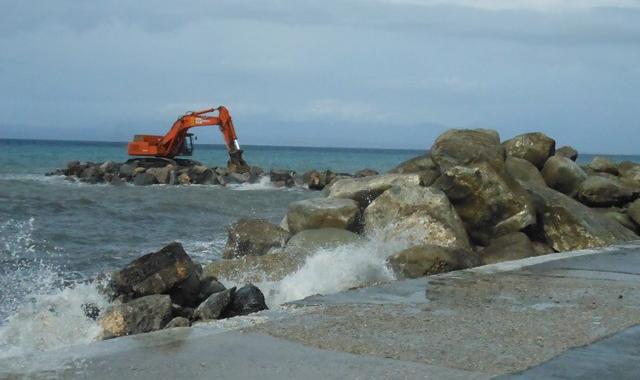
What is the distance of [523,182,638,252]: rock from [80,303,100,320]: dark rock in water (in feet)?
20.4

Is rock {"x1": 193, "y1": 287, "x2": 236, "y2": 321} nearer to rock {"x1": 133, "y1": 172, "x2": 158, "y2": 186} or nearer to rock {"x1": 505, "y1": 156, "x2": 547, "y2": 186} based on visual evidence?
rock {"x1": 505, "y1": 156, "x2": 547, "y2": 186}

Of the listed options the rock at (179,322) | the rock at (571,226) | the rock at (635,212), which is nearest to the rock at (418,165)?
the rock at (571,226)

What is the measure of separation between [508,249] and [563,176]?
14.6ft

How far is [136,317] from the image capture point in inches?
271

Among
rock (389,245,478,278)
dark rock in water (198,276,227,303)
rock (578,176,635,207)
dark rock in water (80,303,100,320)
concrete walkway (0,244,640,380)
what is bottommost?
dark rock in water (80,303,100,320)

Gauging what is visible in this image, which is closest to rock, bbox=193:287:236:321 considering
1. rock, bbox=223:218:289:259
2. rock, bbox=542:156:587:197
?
rock, bbox=223:218:289:259

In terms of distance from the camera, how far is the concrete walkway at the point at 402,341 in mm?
4207

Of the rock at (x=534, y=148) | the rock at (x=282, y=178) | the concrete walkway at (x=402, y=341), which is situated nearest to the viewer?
the concrete walkway at (x=402, y=341)

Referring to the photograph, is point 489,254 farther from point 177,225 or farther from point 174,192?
point 174,192

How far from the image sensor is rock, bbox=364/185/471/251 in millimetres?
10602

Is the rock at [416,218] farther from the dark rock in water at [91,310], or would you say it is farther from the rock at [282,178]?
the rock at [282,178]

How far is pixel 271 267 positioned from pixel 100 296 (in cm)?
201

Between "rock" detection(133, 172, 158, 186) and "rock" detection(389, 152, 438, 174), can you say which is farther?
"rock" detection(133, 172, 158, 186)

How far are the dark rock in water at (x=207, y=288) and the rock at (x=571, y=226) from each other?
507 cm
